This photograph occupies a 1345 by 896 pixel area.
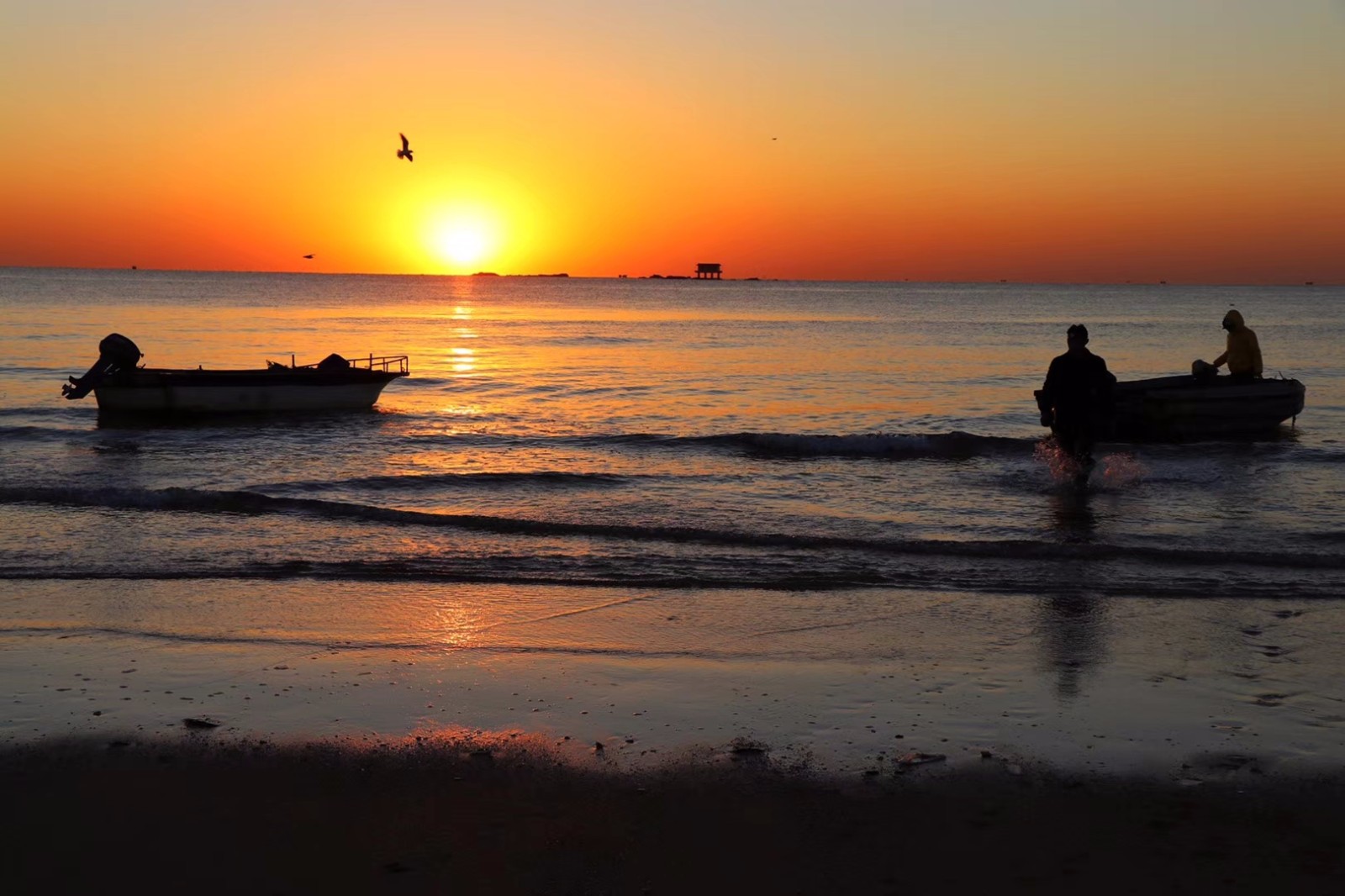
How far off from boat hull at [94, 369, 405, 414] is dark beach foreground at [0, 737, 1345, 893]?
21050 millimetres

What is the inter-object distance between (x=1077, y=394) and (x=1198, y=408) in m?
8.39

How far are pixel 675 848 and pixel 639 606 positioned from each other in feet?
14.2

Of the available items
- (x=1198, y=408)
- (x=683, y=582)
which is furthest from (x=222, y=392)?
(x=1198, y=408)

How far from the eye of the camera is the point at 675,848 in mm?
4660

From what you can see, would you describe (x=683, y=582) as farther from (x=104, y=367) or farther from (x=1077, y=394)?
(x=104, y=367)

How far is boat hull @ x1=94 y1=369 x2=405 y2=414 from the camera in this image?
25.0m

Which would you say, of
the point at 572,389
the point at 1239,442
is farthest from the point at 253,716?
the point at 572,389

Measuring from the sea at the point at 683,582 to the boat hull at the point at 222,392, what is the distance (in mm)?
661

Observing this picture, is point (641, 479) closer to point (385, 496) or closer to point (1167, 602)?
point (385, 496)

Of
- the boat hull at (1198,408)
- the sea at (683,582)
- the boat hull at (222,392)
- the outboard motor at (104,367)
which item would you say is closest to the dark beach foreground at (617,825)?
the sea at (683,582)

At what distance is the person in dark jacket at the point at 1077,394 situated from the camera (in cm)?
1258

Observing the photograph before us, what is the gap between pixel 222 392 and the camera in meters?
25.3

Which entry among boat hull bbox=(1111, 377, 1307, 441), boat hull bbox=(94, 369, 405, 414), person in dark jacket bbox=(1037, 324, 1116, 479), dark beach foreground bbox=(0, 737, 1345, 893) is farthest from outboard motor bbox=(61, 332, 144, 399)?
dark beach foreground bbox=(0, 737, 1345, 893)

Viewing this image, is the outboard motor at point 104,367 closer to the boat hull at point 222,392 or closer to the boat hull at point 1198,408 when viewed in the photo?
the boat hull at point 222,392
